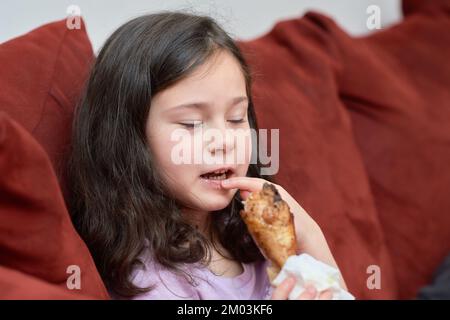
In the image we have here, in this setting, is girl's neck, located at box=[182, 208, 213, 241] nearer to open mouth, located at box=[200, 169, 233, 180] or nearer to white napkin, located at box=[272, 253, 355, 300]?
open mouth, located at box=[200, 169, 233, 180]

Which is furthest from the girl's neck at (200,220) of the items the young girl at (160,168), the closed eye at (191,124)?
the closed eye at (191,124)

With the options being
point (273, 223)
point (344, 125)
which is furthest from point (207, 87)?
point (344, 125)

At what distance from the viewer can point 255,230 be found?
0.90 meters

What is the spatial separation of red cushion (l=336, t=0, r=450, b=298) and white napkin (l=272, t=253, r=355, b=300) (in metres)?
0.61

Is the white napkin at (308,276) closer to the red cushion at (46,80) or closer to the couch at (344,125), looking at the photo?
the couch at (344,125)

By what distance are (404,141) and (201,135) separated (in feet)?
2.30

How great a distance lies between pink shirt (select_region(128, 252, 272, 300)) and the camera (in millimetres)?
965

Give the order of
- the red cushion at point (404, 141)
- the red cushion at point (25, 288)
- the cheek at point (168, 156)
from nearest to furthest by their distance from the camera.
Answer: the red cushion at point (25, 288) < the cheek at point (168, 156) < the red cushion at point (404, 141)

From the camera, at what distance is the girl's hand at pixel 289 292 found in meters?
0.83

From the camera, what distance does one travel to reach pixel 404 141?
4.94 ft

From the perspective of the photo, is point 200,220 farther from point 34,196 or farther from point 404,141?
point 404,141

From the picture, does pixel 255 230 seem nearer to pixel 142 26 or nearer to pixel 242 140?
pixel 242 140

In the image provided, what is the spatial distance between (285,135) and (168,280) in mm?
412
